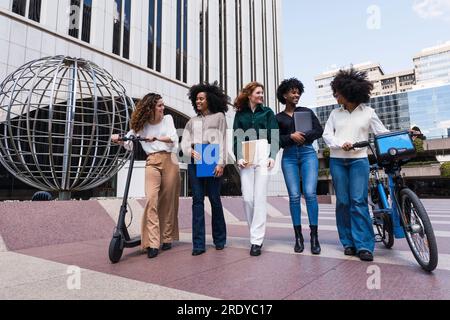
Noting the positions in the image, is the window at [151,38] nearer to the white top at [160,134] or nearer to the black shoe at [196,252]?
the white top at [160,134]

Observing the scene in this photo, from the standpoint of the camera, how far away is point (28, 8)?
12.2 meters

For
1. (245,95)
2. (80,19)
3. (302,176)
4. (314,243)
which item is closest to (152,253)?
(314,243)

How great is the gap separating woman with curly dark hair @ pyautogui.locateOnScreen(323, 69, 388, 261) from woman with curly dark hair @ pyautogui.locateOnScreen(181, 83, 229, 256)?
1.15 meters

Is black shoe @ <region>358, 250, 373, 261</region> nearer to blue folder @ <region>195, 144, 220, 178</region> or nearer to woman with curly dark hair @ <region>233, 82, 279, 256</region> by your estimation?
woman with curly dark hair @ <region>233, 82, 279, 256</region>

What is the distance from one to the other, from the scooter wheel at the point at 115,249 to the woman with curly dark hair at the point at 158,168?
31 centimetres

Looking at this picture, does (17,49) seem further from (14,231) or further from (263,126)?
(263,126)

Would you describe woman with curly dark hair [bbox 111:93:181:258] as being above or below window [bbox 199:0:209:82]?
below

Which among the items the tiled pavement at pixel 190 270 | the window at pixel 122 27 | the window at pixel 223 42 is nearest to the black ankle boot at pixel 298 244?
the tiled pavement at pixel 190 270

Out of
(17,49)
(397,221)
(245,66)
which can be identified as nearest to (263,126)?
(397,221)

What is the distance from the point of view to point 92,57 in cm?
1408

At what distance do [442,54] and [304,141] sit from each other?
123836 mm

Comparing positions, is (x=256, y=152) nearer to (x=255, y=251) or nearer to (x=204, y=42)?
(x=255, y=251)

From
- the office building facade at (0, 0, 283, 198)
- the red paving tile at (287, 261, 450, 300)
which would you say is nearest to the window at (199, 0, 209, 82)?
the office building facade at (0, 0, 283, 198)

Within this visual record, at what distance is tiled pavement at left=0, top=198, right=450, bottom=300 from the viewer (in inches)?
74.1
